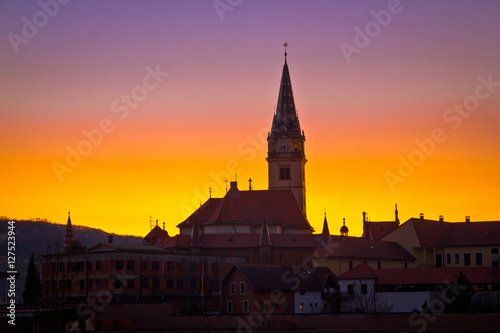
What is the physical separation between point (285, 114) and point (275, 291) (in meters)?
61.5

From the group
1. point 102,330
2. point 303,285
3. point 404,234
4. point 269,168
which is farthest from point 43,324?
point 269,168

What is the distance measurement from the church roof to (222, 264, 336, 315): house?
28492 mm

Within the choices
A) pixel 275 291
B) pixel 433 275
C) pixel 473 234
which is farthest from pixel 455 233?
pixel 275 291

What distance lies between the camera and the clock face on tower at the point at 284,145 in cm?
16000

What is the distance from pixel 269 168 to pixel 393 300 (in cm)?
5800

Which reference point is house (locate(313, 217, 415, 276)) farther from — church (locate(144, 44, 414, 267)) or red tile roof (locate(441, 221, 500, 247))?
red tile roof (locate(441, 221, 500, 247))

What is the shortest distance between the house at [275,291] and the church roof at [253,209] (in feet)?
93.5

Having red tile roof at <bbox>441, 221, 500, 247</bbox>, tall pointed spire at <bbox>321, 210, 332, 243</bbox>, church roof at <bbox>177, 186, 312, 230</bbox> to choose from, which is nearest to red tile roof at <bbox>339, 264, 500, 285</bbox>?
red tile roof at <bbox>441, 221, 500, 247</bbox>

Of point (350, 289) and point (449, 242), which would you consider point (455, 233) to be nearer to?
point (449, 242)

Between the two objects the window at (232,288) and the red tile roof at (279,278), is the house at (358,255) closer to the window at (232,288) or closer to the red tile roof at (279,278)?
the red tile roof at (279,278)

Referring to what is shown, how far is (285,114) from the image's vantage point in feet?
530

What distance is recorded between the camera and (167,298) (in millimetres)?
112438

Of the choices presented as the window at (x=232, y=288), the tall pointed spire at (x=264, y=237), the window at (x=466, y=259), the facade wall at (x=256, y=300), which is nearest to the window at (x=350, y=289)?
the facade wall at (x=256, y=300)

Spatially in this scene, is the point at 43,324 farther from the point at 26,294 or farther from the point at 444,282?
the point at 444,282
